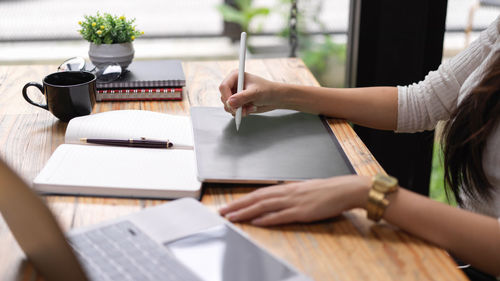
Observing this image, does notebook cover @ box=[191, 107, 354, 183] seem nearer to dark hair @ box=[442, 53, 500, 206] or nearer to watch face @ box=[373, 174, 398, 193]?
watch face @ box=[373, 174, 398, 193]

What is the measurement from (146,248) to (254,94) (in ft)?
1.51

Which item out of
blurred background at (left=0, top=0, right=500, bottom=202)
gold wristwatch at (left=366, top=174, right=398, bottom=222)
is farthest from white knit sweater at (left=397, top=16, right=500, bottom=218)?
blurred background at (left=0, top=0, right=500, bottom=202)

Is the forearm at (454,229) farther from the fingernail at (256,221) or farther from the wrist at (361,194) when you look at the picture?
the fingernail at (256,221)

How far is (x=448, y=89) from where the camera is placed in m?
1.05

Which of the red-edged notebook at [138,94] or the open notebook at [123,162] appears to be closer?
the open notebook at [123,162]

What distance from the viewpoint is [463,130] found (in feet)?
2.94

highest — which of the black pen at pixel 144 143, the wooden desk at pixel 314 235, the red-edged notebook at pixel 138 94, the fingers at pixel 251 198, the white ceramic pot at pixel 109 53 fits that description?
the white ceramic pot at pixel 109 53

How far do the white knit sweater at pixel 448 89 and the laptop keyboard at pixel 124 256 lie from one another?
580mm

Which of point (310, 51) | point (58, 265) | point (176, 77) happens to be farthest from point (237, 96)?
point (310, 51)

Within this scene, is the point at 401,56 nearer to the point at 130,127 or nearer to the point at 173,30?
the point at 130,127

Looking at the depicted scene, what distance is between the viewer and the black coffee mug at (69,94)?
3.25ft

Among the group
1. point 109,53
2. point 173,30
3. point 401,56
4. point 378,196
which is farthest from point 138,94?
point 173,30

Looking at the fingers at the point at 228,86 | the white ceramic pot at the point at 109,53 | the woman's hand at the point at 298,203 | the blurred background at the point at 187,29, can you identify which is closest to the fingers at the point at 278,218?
the woman's hand at the point at 298,203

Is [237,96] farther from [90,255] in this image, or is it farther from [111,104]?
[90,255]
